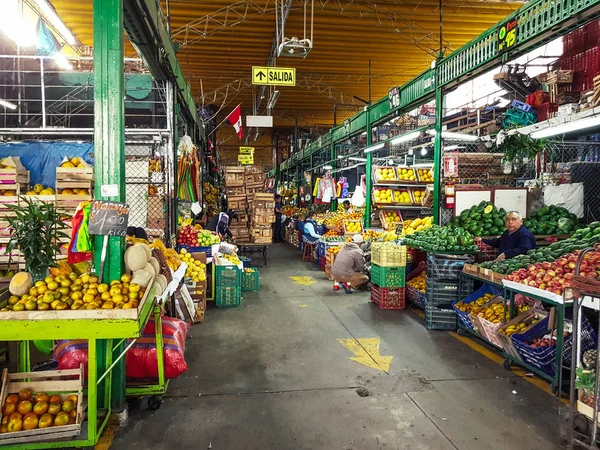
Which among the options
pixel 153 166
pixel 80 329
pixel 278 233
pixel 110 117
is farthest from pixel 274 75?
pixel 278 233

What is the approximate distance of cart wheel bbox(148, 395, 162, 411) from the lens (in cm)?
385

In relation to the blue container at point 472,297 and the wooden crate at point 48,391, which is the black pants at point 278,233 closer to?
the blue container at point 472,297

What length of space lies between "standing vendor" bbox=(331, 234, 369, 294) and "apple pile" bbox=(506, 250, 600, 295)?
410 cm

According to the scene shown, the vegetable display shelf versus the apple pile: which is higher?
the apple pile

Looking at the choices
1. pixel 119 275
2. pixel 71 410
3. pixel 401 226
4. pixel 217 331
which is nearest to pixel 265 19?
pixel 401 226

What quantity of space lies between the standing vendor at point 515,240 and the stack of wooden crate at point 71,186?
266 inches

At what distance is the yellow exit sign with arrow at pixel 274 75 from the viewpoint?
961 centimetres

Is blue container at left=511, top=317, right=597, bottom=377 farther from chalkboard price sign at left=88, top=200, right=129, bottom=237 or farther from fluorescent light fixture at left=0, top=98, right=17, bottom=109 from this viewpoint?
fluorescent light fixture at left=0, top=98, right=17, bottom=109

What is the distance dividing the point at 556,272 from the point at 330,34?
1028 centimetres

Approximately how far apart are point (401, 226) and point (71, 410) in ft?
27.4

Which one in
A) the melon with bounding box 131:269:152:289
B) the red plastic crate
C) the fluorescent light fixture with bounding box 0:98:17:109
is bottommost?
the red plastic crate

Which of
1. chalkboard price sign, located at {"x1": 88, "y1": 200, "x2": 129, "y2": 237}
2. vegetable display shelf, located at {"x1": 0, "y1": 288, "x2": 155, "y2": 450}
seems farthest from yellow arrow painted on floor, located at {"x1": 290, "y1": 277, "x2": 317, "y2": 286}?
vegetable display shelf, located at {"x1": 0, "y1": 288, "x2": 155, "y2": 450}

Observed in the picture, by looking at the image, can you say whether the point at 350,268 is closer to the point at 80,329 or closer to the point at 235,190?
the point at 235,190

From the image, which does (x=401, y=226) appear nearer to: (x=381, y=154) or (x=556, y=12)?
(x=556, y=12)
